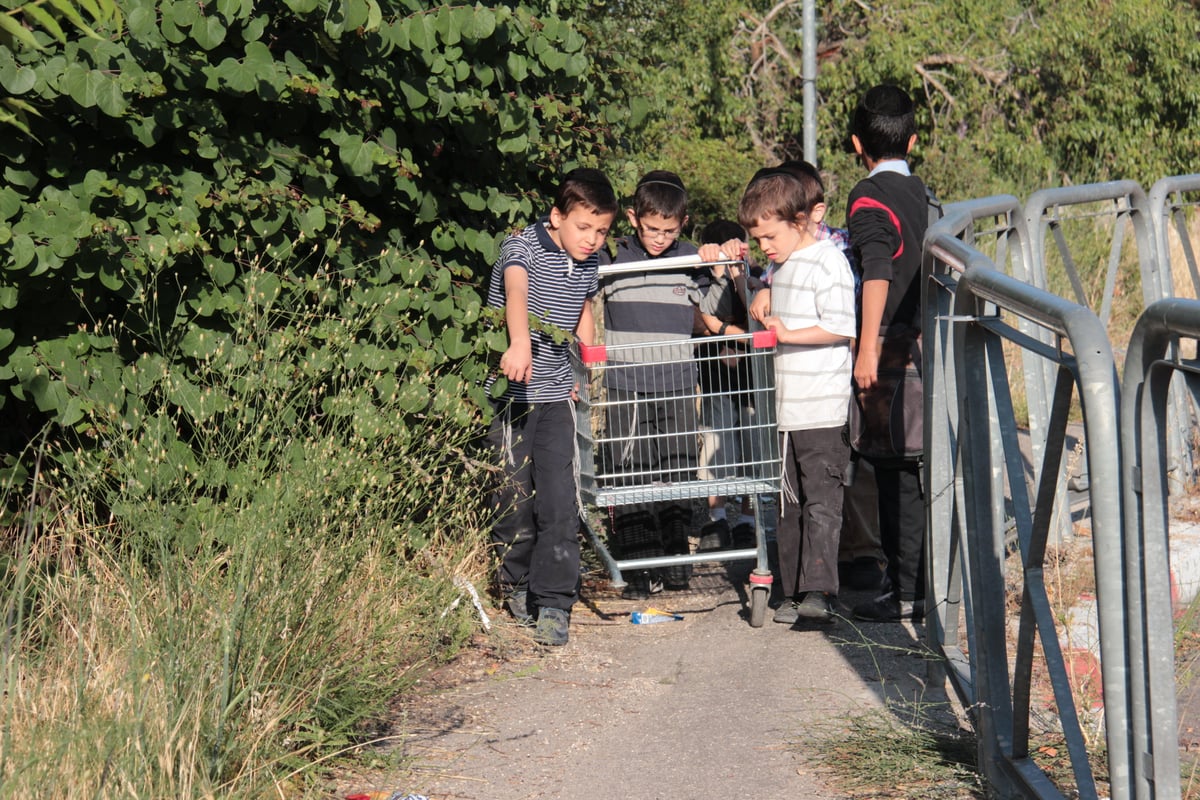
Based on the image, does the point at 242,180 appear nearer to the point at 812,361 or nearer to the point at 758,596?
the point at 812,361

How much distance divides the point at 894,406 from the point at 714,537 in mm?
1309

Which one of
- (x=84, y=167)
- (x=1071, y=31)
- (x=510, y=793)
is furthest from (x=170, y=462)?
(x=1071, y=31)

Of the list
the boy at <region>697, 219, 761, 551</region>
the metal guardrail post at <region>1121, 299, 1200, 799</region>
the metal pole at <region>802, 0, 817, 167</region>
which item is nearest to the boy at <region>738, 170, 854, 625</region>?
the boy at <region>697, 219, 761, 551</region>

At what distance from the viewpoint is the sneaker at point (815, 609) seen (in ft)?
17.9

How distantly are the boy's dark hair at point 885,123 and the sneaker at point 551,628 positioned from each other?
7.71 feet

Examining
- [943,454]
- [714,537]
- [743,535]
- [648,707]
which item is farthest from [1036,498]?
[743,535]

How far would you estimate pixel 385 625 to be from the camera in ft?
14.2

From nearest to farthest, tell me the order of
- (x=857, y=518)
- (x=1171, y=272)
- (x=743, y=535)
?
(x=857, y=518)
(x=743, y=535)
(x=1171, y=272)

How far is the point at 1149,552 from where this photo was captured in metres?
2.38

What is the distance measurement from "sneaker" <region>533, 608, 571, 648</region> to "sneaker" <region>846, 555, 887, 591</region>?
56.5 inches

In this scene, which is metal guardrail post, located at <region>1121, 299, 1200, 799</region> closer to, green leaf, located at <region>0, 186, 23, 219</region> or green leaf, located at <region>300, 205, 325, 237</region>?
green leaf, located at <region>300, 205, 325, 237</region>

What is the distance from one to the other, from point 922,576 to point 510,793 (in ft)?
7.79

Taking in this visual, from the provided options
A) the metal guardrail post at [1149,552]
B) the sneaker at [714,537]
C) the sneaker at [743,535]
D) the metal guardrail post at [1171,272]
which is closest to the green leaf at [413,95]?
the sneaker at [714,537]

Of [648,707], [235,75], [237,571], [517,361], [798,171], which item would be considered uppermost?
[235,75]
